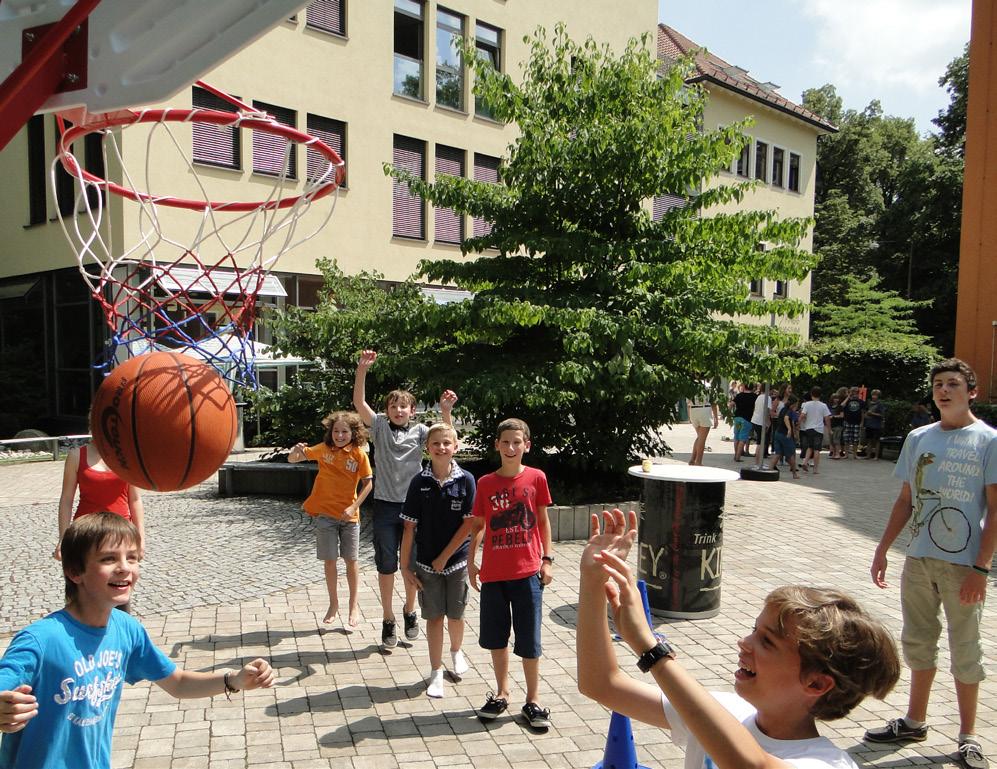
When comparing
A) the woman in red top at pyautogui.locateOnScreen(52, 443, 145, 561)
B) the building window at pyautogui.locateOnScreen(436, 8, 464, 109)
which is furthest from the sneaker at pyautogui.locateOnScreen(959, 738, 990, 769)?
the building window at pyautogui.locateOnScreen(436, 8, 464, 109)

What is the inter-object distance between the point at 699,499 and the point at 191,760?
14.9 feet

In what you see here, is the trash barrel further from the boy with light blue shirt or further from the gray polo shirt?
the boy with light blue shirt

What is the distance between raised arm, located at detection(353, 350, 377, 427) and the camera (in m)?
6.48

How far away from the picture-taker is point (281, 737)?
4.98 meters

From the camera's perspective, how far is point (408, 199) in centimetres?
2305

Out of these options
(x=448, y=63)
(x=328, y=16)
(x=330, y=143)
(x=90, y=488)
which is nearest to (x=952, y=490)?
(x=90, y=488)

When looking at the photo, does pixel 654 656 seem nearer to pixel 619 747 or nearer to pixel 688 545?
pixel 619 747

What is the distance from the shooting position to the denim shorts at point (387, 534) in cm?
666

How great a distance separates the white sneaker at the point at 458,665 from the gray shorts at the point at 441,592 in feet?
1.38

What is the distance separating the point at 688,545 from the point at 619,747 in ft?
13.2

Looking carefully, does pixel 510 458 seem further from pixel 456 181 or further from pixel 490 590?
pixel 456 181

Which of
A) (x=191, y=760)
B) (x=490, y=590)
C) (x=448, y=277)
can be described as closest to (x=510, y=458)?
(x=490, y=590)

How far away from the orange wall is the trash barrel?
16.1m

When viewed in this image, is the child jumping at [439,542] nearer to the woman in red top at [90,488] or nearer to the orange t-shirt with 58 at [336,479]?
the orange t-shirt with 58 at [336,479]
